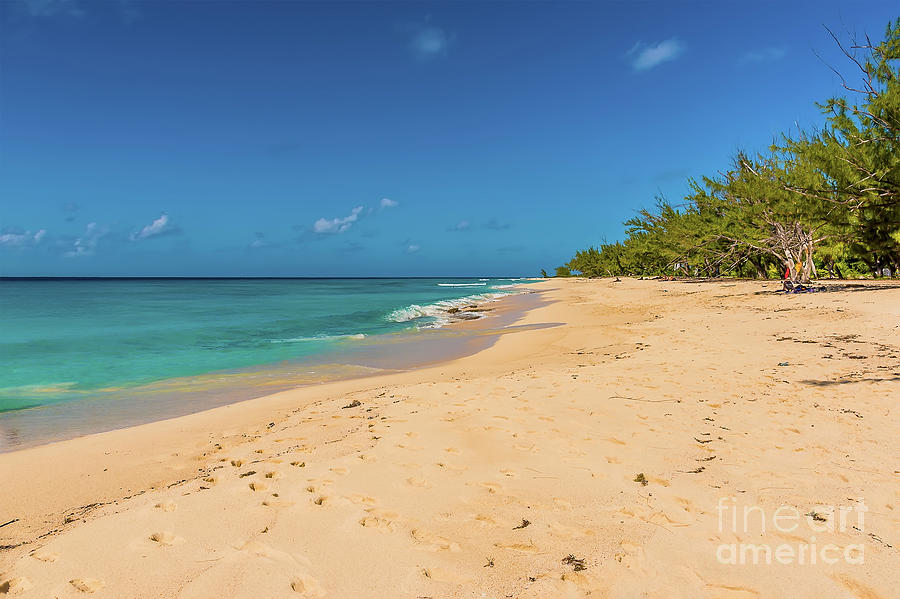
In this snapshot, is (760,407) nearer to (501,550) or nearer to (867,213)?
(501,550)

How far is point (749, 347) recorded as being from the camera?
10062 millimetres

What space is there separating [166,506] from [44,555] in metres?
0.77

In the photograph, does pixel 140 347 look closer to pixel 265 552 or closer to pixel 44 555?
pixel 44 555

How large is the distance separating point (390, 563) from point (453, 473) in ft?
4.61

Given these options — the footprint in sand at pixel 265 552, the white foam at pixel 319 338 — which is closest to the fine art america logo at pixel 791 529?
the footprint in sand at pixel 265 552

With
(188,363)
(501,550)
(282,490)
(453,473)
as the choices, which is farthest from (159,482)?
(188,363)

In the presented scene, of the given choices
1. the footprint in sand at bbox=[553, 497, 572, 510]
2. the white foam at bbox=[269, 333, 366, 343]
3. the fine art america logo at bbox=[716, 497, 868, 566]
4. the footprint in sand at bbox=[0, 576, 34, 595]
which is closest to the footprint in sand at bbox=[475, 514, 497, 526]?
the footprint in sand at bbox=[553, 497, 572, 510]

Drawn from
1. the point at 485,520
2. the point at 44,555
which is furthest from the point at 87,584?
the point at 485,520

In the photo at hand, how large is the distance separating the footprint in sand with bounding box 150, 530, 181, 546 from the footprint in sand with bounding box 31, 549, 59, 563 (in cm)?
54

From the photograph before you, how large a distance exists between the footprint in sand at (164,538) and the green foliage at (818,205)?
1260cm

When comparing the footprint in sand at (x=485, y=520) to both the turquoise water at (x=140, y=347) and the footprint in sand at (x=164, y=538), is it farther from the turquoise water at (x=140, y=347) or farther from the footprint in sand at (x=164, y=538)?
the turquoise water at (x=140, y=347)

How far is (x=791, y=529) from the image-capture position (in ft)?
9.98

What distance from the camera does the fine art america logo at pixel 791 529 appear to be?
274cm

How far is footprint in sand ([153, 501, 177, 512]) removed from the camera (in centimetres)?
→ 349
